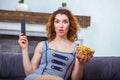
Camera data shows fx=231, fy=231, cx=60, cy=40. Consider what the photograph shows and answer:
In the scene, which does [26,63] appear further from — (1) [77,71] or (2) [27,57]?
(1) [77,71]

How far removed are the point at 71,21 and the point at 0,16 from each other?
1386mm

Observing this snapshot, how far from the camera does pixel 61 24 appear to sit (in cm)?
142

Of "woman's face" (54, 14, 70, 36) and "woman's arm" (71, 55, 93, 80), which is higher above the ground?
"woman's face" (54, 14, 70, 36)

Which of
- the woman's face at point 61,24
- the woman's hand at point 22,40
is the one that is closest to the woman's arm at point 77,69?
the woman's face at point 61,24

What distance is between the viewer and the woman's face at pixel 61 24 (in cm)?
142

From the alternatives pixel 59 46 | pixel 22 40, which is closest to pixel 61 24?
pixel 59 46

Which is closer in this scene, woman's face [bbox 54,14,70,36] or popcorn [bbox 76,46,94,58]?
popcorn [bbox 76,46,94,58]

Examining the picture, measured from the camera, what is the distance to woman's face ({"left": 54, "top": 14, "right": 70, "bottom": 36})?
4.65ft

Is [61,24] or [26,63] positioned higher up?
[61,24]

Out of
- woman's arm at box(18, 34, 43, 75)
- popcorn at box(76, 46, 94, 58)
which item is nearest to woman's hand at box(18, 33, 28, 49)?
woman's arm at box(18, 34, 43, 75)

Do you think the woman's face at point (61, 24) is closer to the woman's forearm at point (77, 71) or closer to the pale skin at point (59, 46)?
the pale skin at point (59, 46)

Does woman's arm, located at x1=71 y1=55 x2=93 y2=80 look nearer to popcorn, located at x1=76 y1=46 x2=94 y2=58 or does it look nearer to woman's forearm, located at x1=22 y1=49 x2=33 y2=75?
popcorn, located at x1=76 y1=46 x2=94 y2=58

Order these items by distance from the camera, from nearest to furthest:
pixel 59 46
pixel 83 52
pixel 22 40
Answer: pixel 83 52 → pixel 22 40 → pixel 59 46

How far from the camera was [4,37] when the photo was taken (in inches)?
115
